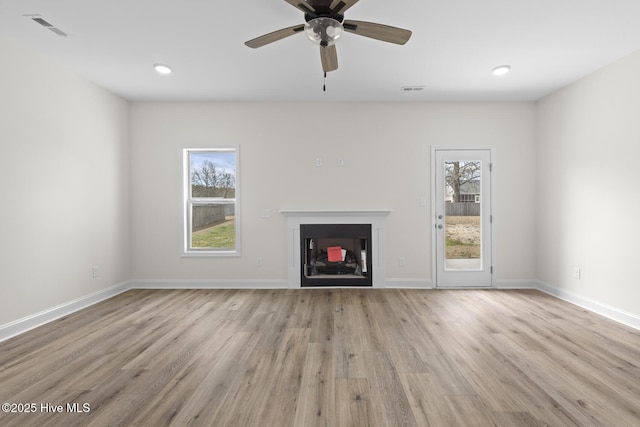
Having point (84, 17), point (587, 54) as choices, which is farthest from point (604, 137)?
point (84, 17)

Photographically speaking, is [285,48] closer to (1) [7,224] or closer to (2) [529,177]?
(1) [7,224]

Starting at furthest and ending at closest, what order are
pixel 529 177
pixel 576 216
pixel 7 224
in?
1. pixel 529 177
2. pixel 576 216
3. pixel 7 224

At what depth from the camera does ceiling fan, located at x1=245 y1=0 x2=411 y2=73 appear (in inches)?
76.7

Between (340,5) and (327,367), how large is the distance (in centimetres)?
240

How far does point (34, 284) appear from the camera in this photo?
9.91 feet

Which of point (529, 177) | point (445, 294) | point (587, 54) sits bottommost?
point (445, 294)

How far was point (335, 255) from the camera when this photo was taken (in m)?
4.62

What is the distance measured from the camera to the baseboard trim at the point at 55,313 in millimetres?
2775

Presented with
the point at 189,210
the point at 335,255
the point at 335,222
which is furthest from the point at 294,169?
the point at 189,210

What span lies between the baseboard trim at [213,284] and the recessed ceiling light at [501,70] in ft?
12.0

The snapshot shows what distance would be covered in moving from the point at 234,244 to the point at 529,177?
4374 millimetres

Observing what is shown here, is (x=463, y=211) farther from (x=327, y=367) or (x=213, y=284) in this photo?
(x=213, y=284)

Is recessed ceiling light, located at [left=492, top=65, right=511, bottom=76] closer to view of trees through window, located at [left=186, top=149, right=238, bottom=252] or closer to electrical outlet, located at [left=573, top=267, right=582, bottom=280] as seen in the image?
electrical outlet, located at [left=573, top=267, right=582, bottom=280]

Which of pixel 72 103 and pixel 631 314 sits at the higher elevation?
pixel 72 103
